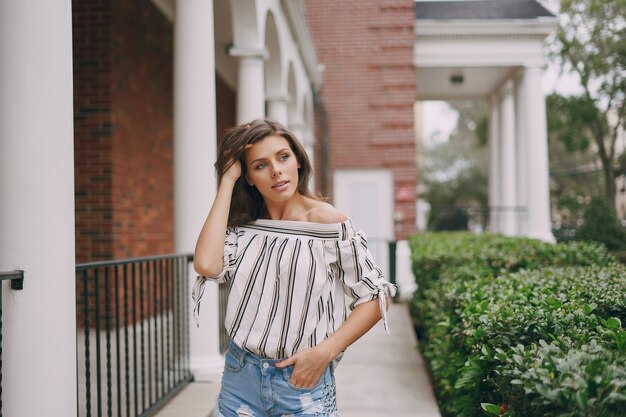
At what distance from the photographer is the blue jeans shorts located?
197 centimetres

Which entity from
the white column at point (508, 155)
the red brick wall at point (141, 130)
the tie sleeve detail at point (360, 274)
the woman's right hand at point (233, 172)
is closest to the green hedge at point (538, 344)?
the tie sleeve detail at point (360, 274)

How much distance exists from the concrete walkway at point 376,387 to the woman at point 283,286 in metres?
2.39

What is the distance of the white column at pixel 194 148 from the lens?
501 centimetres

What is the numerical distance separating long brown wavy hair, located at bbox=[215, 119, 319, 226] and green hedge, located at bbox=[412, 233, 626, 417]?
0.94 metres

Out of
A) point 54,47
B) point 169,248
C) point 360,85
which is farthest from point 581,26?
point 54,47

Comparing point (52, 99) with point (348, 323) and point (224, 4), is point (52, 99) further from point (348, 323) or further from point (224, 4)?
point (224, 4)

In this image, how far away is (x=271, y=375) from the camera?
1.99 meters

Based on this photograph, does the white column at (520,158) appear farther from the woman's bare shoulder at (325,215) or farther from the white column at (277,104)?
the woman's bare shoulder at (325,215)

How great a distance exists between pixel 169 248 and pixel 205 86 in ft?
14.0

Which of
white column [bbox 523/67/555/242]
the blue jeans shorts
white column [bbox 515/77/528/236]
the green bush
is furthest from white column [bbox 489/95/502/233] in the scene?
the blue jeans shorts

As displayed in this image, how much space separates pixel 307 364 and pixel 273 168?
0.61 metres

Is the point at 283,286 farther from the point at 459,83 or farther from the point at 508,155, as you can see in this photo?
the point at 508,155

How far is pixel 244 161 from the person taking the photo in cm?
221

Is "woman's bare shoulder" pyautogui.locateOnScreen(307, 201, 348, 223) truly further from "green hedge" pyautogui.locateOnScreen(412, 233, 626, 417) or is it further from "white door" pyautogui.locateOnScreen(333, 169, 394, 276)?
"white door" pyautogui.locateOnScreen(333, 169, 394, 276)
